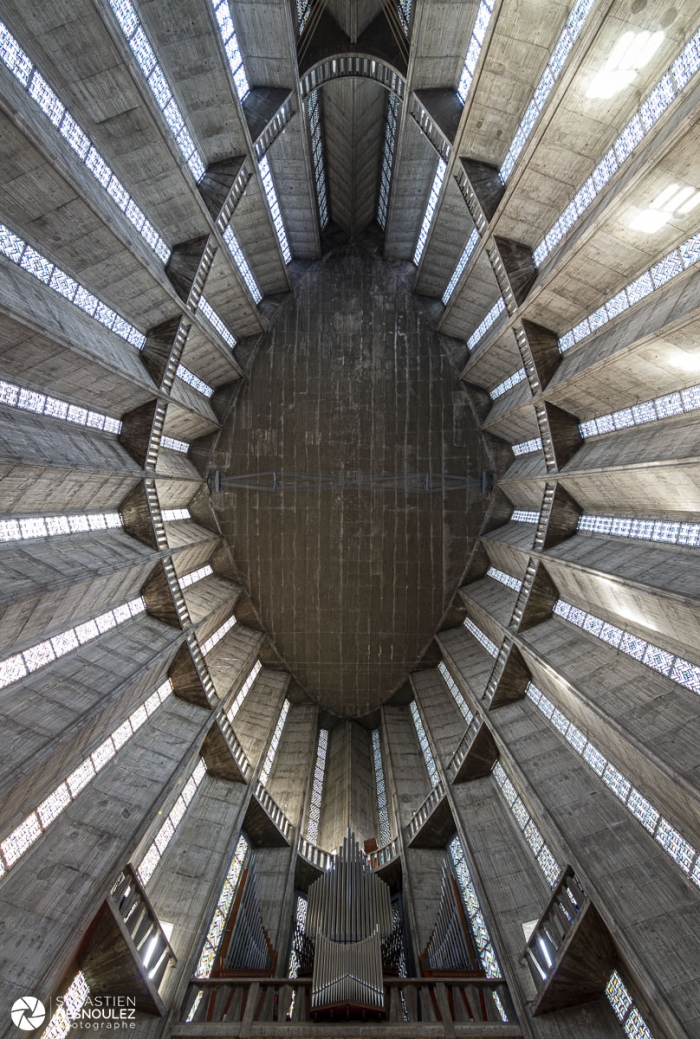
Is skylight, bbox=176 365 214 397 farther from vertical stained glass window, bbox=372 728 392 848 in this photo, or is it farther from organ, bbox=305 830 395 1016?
organ, bbox=305 830 395 1016

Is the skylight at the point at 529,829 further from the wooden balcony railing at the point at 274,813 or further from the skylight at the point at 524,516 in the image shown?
the skylight at the point at 524,516

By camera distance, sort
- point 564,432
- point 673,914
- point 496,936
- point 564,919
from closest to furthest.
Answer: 1. point 673,914
2. point 564,919
3. point 496,936
4. point 564,432

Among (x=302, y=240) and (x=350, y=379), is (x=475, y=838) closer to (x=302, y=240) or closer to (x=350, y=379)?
(x=350, y=379)

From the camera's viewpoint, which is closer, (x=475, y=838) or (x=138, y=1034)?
(x=138, y=1034)

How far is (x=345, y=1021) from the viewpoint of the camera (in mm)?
13500

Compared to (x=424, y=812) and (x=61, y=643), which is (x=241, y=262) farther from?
(x=424, y=812)

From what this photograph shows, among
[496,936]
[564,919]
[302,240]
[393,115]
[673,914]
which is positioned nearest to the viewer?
[673,914]

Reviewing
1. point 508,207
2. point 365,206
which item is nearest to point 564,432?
point 508,207

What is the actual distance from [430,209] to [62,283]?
20.2m

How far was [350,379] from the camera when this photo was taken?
3344cm

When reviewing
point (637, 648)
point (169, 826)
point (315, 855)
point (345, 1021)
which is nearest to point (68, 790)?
point (169, 826)

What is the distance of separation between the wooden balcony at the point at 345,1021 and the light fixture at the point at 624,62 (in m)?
22.7

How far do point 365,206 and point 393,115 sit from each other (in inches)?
254

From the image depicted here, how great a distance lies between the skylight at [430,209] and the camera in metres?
26.9
